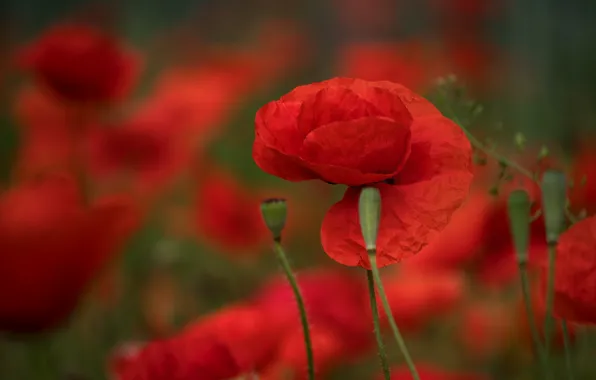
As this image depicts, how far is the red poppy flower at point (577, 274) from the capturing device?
1.07 ft

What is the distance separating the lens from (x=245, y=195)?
1.05 meters

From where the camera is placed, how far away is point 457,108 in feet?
1.25

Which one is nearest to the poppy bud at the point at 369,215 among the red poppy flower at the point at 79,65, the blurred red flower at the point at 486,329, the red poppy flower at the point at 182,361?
the red poppy flower at the point at 182,361

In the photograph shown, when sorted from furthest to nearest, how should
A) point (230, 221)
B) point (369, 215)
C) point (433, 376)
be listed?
point (230, 221)
point (433, 376)
point (369, 215)

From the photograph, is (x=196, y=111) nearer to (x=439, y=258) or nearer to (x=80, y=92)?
(x=80, y=92)

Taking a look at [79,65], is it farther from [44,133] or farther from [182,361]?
[182,361]

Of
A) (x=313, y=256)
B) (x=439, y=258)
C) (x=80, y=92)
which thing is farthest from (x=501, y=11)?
(x=439, y=258)

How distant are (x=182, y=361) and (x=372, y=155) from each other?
165 mm

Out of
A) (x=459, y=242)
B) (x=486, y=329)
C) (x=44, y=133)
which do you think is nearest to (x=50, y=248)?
(x=459, y=242)

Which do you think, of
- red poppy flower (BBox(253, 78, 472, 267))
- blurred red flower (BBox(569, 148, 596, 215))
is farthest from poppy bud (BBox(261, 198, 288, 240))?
blurred red flower (BBox(569, 148, 596, 215))

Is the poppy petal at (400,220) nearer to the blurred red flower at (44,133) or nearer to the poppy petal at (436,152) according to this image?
the poppy petal at (436,152)

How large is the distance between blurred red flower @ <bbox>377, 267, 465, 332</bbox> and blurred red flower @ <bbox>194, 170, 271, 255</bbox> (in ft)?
1.00

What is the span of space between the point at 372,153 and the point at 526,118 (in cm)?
122

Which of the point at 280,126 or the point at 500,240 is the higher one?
the point at 280,126
